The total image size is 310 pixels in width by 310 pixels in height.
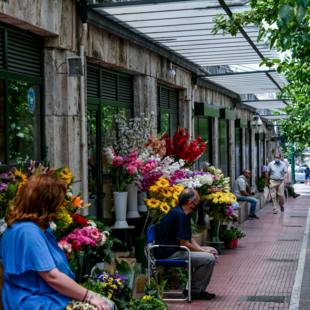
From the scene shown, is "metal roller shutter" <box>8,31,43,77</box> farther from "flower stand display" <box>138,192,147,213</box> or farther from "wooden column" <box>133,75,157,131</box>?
"wooden column" <box>133,75,157,131</box>

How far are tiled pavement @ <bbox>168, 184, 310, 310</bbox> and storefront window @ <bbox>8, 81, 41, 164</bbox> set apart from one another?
2412 mm

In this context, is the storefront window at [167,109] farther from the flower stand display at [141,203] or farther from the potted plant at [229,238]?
the flower stand display at [141,203]

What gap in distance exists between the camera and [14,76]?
5.73m

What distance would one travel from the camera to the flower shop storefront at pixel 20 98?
5531 mm

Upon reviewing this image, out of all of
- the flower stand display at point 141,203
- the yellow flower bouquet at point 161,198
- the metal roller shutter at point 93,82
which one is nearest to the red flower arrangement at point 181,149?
the flower stand display at point 141,203

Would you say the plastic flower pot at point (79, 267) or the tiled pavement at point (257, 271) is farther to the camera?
the tiled pavement at point (257, 271)

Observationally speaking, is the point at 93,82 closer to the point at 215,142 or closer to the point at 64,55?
the point at 64,55

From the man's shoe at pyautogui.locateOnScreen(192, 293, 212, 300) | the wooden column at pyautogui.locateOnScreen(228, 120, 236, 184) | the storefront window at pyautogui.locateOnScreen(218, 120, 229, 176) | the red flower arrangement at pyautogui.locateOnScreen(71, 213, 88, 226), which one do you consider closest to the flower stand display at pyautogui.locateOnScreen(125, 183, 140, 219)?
the man's shoe at pyautogui.locateOnScreen(192, 293, 212, 300)

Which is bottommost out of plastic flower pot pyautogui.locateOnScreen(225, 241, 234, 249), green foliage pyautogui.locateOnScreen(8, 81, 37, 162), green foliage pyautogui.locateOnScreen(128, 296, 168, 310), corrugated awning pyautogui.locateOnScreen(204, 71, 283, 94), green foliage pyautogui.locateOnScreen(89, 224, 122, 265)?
plastic flower pot pyautogui.locateOnScreen(225, 241, 234, 249)

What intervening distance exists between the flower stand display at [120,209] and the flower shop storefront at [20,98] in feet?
4.91

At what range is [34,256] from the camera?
2.66 metres

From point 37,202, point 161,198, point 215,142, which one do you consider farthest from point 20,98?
point 215,142

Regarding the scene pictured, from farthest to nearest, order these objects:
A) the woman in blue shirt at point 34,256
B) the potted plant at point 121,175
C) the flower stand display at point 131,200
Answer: the flower stand display at point 131,200, the potted plant at point 121,175, the woman in blue shirt at point 34,256

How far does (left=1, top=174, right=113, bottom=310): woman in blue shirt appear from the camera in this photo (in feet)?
8.79
